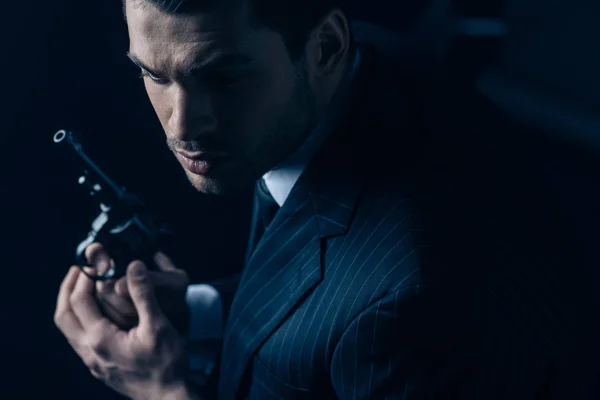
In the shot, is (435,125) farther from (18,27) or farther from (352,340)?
(18,27)

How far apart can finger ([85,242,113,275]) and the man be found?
381 mm

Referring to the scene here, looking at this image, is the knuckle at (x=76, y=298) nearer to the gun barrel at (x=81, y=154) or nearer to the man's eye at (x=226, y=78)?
the gun barrel at (x=81, y=154)

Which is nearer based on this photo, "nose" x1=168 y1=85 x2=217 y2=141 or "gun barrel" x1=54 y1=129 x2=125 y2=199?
"nose" x1=168 y1=85 x2=217 y2=141

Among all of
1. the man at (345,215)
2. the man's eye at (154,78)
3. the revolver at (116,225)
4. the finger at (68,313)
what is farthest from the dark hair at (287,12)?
the finger at (68,313)

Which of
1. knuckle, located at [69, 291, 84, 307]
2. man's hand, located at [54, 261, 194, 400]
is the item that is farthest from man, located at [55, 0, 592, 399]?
knuckle, located at [69, 291, 84, 307]

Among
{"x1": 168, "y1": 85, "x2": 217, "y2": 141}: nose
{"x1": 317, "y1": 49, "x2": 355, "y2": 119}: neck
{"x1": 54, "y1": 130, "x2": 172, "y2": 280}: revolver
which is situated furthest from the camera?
{"x1": 54, "y1": 130, "x2": 172, "y2": 280}: revolver

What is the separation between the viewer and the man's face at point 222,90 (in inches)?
37.8

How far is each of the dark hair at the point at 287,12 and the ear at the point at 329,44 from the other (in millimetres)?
15

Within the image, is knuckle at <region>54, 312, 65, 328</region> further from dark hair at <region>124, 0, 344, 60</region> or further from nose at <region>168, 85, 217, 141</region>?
dark hair at <region>124, 0, 344, 60</region>

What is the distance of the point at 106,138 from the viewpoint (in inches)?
62.4

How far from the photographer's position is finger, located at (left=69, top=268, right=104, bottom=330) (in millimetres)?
1436

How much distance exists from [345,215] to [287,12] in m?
0.35

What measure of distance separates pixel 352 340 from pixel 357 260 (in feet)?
0.44

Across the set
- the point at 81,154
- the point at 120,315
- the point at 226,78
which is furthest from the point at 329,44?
the point at 120,315
